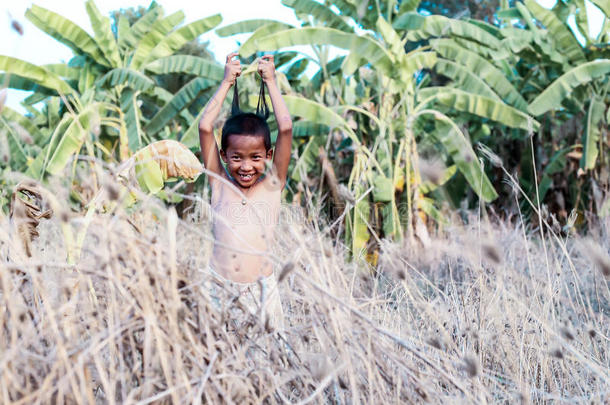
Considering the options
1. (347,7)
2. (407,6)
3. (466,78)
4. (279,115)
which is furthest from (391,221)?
(279,115)

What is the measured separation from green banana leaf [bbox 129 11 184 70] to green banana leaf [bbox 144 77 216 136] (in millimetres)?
769

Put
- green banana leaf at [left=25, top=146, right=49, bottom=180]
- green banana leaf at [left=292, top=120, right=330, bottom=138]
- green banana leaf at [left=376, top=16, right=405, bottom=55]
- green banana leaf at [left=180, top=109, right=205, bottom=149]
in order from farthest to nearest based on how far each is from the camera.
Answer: green banana leaf at [left=25, top=146, right=49, bottom=180] → green banana leaf at [left=180, top=109, right=205, bottom=149] → green banana leaf at [left=292, top=120, right=330, bottom=138] → green banana leaf at [left=376, top=16, right=405, bottom=55]

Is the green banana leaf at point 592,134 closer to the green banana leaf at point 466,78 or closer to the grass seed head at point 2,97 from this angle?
the green banana leaf at point 466,78

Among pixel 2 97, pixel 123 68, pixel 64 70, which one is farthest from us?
pixel 64 70

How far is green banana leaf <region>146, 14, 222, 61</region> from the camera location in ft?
24.1

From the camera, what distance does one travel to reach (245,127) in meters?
2.29

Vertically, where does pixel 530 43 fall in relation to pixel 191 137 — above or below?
above

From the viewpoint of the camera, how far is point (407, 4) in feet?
20.9

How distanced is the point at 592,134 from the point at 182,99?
469cm

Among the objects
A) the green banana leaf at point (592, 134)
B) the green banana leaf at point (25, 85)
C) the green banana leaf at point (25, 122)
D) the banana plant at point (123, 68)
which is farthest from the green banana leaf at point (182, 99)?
the green banana leaf at point (592, 134)

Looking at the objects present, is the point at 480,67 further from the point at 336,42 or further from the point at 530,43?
the point at 336,42

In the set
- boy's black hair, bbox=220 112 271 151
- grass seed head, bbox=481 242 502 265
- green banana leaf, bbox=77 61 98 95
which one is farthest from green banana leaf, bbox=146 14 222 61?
grass seed head, bbox=481 242 502 265

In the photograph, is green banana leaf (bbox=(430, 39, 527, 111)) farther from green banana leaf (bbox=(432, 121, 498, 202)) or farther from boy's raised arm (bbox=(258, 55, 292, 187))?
boy's raised arm (bbox=(258, 55, 292, 187))

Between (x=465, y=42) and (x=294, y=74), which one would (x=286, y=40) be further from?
(x=465, y=42)
